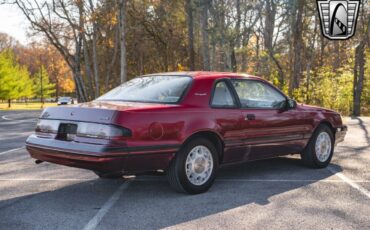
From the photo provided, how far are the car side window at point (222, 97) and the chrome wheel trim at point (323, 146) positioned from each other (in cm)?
206

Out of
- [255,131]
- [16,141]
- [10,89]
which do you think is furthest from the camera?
[10,89]

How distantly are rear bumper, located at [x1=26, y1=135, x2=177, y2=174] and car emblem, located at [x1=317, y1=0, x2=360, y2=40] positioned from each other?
16.7m

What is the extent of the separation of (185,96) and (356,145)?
6.04m

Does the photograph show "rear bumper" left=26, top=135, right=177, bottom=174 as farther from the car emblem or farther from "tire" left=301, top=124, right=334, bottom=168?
the car emblem

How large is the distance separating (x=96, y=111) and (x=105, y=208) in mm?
→ 1063

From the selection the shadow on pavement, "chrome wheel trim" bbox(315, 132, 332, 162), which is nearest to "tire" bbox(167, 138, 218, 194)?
the shadow on pavement

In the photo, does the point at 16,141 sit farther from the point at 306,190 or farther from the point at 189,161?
the point at 306,190

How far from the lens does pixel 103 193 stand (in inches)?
214

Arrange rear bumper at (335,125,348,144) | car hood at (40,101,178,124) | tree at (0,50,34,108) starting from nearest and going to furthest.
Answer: car hood at (40,101,178,124) → rear bumper at (335,125,348,144) → tree at (0,50,34,108)

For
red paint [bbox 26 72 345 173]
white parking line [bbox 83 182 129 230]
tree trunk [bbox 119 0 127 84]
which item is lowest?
white parking line [bbox 83 182 129 230]

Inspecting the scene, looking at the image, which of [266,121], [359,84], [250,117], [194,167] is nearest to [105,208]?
[194,167]

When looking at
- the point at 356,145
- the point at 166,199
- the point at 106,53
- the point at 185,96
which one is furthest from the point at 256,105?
A: the point at 106,53

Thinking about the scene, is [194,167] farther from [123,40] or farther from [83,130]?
[123,40]

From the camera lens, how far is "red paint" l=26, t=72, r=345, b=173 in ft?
15.3
